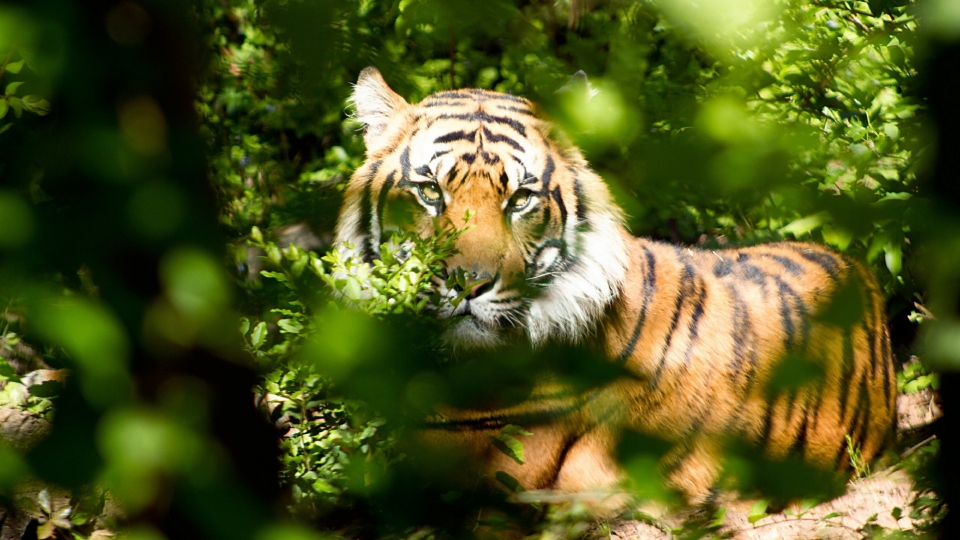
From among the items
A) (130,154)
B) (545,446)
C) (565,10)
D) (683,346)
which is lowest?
(545,446)

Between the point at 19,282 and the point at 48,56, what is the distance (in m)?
0.19

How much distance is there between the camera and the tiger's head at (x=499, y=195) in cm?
293

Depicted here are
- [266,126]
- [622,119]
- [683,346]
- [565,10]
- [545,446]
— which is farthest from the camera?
[266,126]

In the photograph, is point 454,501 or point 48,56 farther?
point 454,501

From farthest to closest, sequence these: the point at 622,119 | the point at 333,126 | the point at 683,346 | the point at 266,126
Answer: the point at 333,126 < the point at 266,126 < the point at 683,346 < the point at 622,119

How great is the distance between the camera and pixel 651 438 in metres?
0.75

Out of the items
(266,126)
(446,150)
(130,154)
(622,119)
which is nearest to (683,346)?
(446,150)

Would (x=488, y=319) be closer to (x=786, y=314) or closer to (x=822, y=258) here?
(x=786, y=314)

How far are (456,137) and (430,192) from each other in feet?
0.91

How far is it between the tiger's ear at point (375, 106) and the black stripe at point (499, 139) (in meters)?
0.35

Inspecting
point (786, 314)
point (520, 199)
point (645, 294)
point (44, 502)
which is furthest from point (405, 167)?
point (44, 502)

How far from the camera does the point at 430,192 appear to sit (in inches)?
119

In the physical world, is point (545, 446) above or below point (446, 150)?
below

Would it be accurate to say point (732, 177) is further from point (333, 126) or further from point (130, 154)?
point (333, 126)
